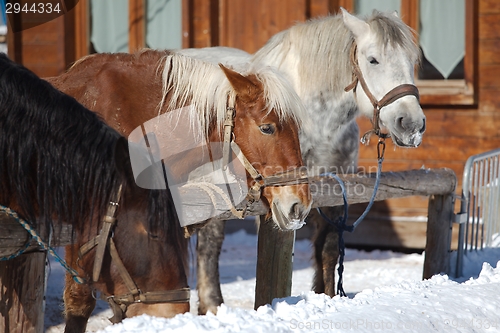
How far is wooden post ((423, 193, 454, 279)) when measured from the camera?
4.65 metres

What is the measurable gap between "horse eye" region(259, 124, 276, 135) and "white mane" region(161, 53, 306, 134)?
0.21 ft

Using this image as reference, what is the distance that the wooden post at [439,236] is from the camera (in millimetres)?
4648

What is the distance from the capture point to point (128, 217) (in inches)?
81.7

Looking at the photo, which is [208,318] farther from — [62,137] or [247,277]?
[247,277]

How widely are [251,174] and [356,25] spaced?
1.62m

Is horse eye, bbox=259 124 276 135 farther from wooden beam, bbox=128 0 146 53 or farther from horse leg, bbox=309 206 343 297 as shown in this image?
wooden beam, bbox=128 0 146 53

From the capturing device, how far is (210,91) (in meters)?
3.08

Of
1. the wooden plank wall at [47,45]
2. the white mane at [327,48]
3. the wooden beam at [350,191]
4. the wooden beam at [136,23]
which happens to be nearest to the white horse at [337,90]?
the white mane at [327,48]

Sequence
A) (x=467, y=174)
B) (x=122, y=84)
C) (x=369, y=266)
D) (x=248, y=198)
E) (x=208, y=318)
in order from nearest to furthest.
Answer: (x=208, y=318) < (x=248, y=198) < (x=122, y=84) < (x=467, y=174) < (x=369, y=266)

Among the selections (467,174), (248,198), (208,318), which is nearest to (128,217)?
(208,318)

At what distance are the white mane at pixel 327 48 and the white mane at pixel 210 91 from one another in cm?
94

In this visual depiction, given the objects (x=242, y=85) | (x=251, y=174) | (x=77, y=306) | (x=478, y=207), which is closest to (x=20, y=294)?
(x=77, y=306)

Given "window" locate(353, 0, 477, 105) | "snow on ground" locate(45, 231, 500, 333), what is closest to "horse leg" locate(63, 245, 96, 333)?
"snow on ground" locate(45, 231, 500, 333)

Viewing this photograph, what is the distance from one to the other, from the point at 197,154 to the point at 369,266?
11.8 feet
